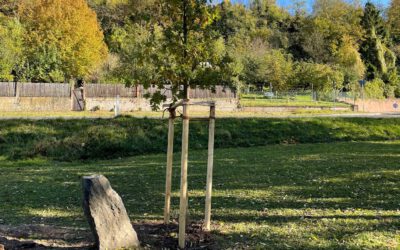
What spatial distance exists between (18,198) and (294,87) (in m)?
69.4

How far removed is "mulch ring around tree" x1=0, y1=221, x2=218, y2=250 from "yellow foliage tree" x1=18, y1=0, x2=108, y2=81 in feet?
166

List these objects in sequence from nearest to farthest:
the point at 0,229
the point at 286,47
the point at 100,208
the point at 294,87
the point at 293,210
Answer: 1. the point at 100,208
2. the point at 0,229
3. the point at 293,210
4. the point at 294,87
5. the point at 286,47

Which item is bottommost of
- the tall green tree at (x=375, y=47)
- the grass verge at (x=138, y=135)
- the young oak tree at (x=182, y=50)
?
the grass verge at (x=138, y=135)

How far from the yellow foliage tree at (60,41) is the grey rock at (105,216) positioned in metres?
52.0

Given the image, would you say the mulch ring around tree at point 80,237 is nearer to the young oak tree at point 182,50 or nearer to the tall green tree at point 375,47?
the young oak tree at point 182,50

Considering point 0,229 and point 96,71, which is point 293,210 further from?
point 96,71

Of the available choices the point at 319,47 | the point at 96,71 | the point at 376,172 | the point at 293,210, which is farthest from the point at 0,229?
the point at 319,47

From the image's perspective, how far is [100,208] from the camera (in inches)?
249

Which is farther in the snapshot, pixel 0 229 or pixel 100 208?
pixel 0 229

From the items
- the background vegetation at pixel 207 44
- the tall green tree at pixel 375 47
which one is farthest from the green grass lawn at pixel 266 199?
the tall green tree at pixel 375 47

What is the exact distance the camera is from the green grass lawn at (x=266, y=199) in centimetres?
720

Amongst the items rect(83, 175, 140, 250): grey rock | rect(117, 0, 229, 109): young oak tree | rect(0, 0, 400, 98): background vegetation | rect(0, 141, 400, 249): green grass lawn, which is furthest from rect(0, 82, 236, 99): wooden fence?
rect(83, 175, 140, 250): grey rock

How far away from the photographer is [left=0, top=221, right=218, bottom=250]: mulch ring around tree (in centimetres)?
673

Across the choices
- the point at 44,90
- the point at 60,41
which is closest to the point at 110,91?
the point at 44,90
